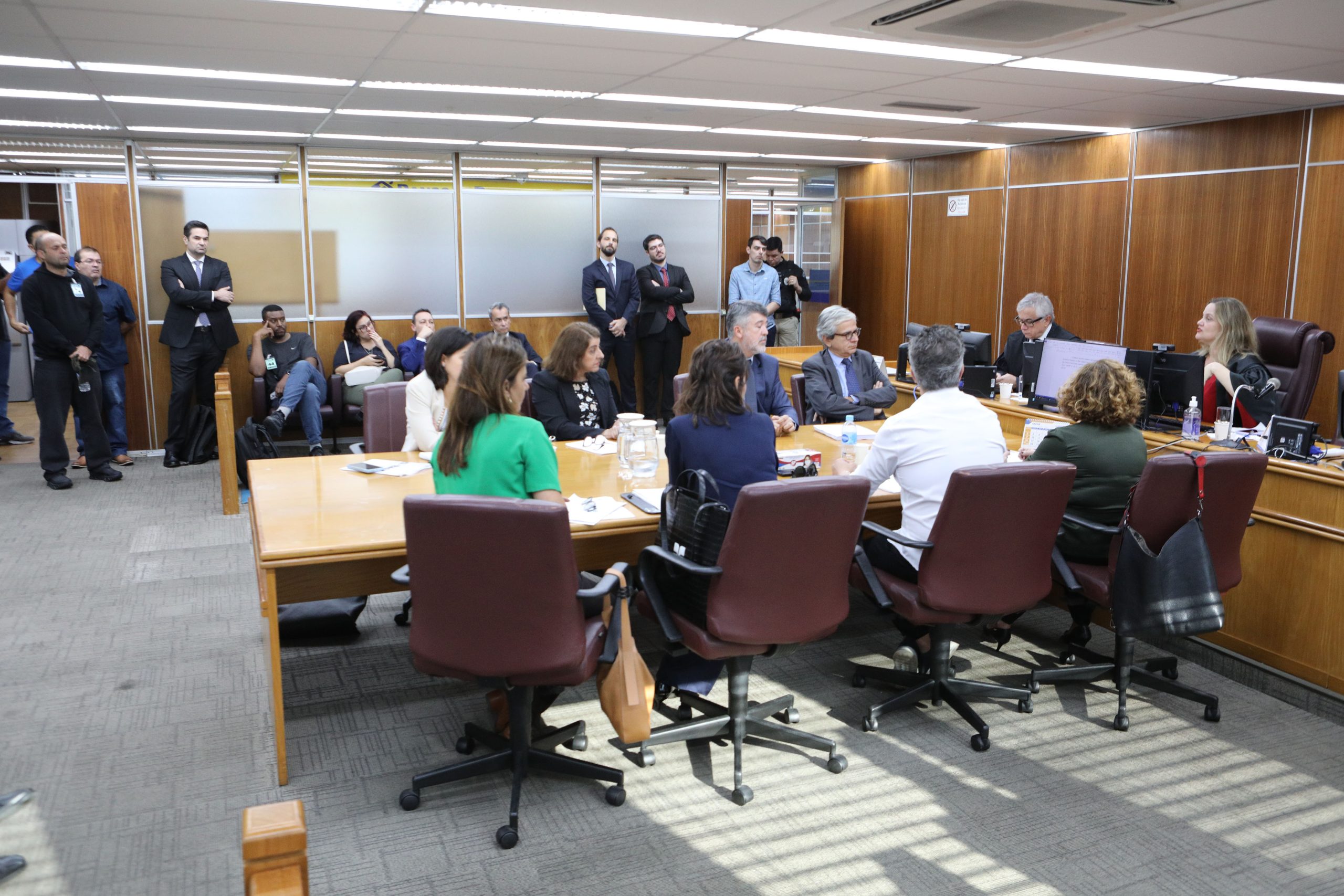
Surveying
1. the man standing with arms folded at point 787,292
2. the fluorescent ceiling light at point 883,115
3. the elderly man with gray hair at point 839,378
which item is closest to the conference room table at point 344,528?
the elderly man with gray hair at point 839,378

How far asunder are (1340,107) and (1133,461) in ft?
14.3

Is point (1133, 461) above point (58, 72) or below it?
below

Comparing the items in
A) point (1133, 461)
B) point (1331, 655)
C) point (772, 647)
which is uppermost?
point (1133, 461)

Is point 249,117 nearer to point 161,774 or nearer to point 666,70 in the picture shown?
point 666,70

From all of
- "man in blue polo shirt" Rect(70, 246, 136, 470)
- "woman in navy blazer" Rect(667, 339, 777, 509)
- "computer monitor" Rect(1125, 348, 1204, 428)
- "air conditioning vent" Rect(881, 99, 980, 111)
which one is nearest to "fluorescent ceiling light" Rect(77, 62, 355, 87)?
"man in blue polo shirt" Rect(70, 246, 136, 470)

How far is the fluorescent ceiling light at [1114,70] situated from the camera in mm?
5051

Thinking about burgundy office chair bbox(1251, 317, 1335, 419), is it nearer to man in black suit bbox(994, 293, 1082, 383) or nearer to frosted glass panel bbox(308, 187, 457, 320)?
man in black suit bbox(994, 293, 1082, 383)

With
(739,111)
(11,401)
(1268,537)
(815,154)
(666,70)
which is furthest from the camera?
(11,401)

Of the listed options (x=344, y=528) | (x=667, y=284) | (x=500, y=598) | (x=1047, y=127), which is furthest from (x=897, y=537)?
(x=667, y=284)

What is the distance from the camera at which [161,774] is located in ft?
10.2

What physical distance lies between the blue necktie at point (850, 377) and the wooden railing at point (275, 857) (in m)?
4.84

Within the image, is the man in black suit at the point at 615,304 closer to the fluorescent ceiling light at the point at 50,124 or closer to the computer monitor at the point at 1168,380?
the fluorescent ceiling light at the point at 50,124

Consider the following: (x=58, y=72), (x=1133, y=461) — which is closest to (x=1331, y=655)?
(x=1133, y=461)

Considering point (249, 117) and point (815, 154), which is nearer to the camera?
point (249, 117)
